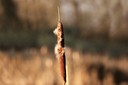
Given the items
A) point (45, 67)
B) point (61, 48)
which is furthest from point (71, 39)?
point (61, 48)

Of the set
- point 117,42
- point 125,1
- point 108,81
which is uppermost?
point 125,1

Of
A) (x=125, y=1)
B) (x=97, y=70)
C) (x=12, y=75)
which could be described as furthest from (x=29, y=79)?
(x=125, y=1)

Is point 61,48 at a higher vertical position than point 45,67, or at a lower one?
higher

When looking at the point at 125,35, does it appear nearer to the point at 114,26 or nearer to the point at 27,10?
the point at 114,26

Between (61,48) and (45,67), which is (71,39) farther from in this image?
(61,48)

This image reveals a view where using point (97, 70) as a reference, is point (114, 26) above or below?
above

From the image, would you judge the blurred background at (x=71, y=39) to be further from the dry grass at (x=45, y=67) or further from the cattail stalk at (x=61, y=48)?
the cattail stalk at (x=61, y=48)

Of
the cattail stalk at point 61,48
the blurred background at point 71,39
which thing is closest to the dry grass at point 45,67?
the blurred background at point 71,39

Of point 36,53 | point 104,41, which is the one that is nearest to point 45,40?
point 36,53
